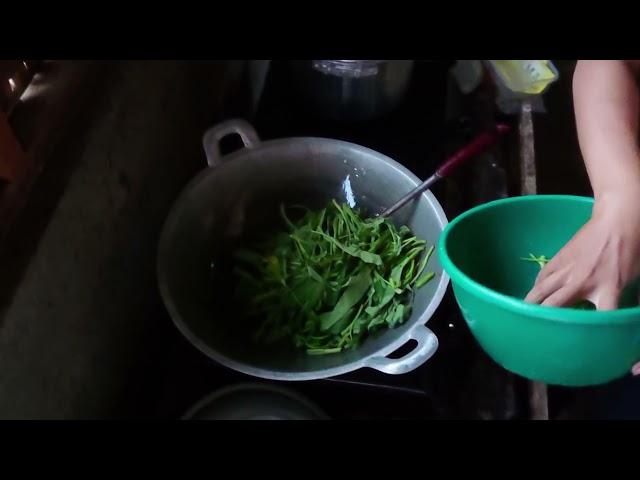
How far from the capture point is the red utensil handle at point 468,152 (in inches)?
31.9

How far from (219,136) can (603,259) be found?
0.50 meters

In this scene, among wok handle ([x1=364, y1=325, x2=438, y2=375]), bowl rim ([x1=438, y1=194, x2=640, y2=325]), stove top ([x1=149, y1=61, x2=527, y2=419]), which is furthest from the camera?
stove top ([x1=149, y1=61, x2=527, y2=419])

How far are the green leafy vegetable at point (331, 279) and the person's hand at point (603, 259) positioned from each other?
203 mm

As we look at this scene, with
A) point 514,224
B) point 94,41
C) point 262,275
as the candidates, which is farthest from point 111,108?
point 514,224

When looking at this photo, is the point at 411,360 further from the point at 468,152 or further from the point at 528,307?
the point at 468,152

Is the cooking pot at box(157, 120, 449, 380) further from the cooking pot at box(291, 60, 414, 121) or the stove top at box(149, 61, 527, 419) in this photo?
the cooking pot at box(291, 60, 414, 121)

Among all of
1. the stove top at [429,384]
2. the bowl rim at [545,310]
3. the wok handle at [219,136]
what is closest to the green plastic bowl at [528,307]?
the bowl rim at [545,310]

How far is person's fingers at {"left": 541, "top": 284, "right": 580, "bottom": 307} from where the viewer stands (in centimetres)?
54

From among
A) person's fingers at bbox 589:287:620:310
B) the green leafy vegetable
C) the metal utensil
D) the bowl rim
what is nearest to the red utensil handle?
the metal utensil

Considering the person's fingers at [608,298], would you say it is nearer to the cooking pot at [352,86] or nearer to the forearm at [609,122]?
the forearm at [609,122]

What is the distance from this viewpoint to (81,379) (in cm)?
68

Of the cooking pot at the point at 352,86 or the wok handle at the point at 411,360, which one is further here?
the cooking pot at the point at 352,86

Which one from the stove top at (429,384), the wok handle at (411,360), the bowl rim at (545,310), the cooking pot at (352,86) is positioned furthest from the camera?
the cooking pot at (352,86)

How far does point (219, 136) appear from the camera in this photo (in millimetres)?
798
